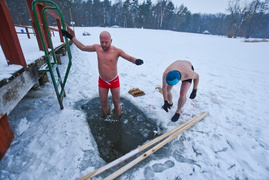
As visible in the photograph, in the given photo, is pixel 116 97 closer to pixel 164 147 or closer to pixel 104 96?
pixel 104 96

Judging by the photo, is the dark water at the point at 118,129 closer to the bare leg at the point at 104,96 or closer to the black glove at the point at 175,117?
the bare leg at the point at 104,96

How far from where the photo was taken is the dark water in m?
2.21

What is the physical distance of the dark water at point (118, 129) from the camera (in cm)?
221

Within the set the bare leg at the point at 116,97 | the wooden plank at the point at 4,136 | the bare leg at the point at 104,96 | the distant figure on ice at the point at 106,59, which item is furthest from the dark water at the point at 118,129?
the wooden plank at the point at 4,136

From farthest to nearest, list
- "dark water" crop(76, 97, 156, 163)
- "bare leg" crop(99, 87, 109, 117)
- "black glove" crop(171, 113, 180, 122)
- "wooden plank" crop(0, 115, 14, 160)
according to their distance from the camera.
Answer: "black glove" crop(171, 113, 180, 122)
"bare leg" crop(99, 87, 109, 117)
"dark water" crop(76, 97, 156, 163)
"wooden plank" crop(0, 115, 14, 160)

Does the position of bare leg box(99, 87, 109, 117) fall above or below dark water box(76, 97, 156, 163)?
above

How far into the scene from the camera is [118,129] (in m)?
2.62

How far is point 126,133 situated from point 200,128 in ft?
5.13

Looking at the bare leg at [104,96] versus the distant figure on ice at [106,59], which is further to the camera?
the bare leg at [104,96]

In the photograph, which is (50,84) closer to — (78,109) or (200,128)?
(78,109)

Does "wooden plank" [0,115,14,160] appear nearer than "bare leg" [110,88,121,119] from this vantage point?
Yes

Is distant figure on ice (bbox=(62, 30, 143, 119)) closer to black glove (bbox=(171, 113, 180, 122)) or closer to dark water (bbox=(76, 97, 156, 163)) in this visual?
dark water (bbox=(76, 97, 156, 163))

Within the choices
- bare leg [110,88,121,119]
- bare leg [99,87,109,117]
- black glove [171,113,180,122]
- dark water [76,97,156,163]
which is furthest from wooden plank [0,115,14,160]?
black glove [171,113,180,122]

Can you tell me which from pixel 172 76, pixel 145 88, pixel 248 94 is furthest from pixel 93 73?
pixel 248 94
